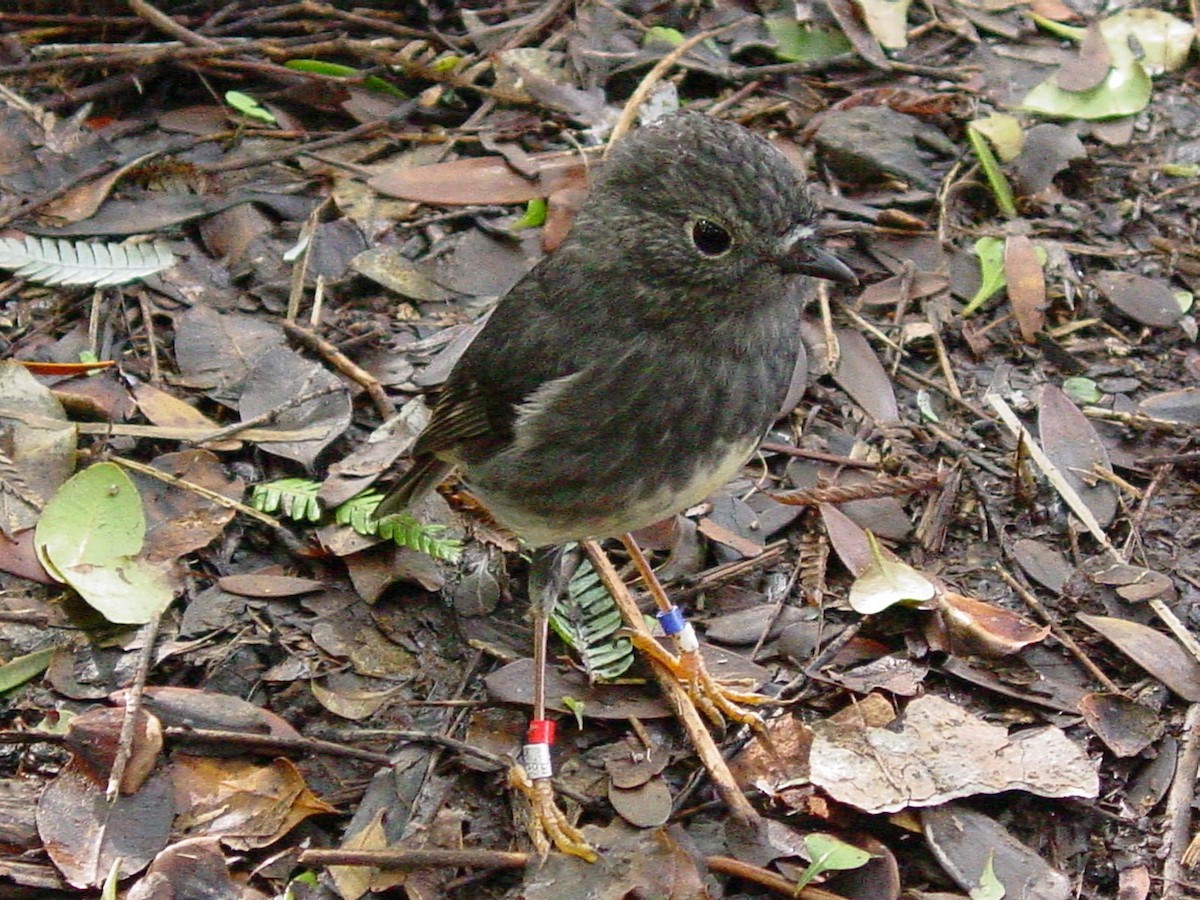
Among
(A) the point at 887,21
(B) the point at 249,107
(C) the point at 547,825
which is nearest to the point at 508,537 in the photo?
(C) the point at 547,825

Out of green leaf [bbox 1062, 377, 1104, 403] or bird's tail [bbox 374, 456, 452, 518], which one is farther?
green leaf [bbox 1062, 377, 1104, 403]

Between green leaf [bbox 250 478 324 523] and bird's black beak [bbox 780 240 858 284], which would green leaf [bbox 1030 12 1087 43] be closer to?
bird's black beak [bbox 780 240 858 284]

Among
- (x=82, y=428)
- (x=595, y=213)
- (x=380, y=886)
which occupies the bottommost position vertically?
(x=380, y=886)

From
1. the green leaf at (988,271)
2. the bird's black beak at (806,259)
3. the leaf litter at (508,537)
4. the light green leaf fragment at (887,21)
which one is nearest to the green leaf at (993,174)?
the leaf litter at (508,537)

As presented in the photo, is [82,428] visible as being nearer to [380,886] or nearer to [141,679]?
[141,679]

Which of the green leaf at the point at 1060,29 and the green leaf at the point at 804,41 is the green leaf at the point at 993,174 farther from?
the green leaf at the point at 1060,29

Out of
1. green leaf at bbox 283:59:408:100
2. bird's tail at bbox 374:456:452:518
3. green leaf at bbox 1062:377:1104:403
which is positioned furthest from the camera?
green leaf at bbox 283:59:408:100

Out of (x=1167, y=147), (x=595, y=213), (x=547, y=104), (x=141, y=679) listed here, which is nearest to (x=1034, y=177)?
(x=1167, y=147)

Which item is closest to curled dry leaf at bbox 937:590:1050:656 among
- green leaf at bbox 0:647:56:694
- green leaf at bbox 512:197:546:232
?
green leaf at bbox 512:197:546:232
